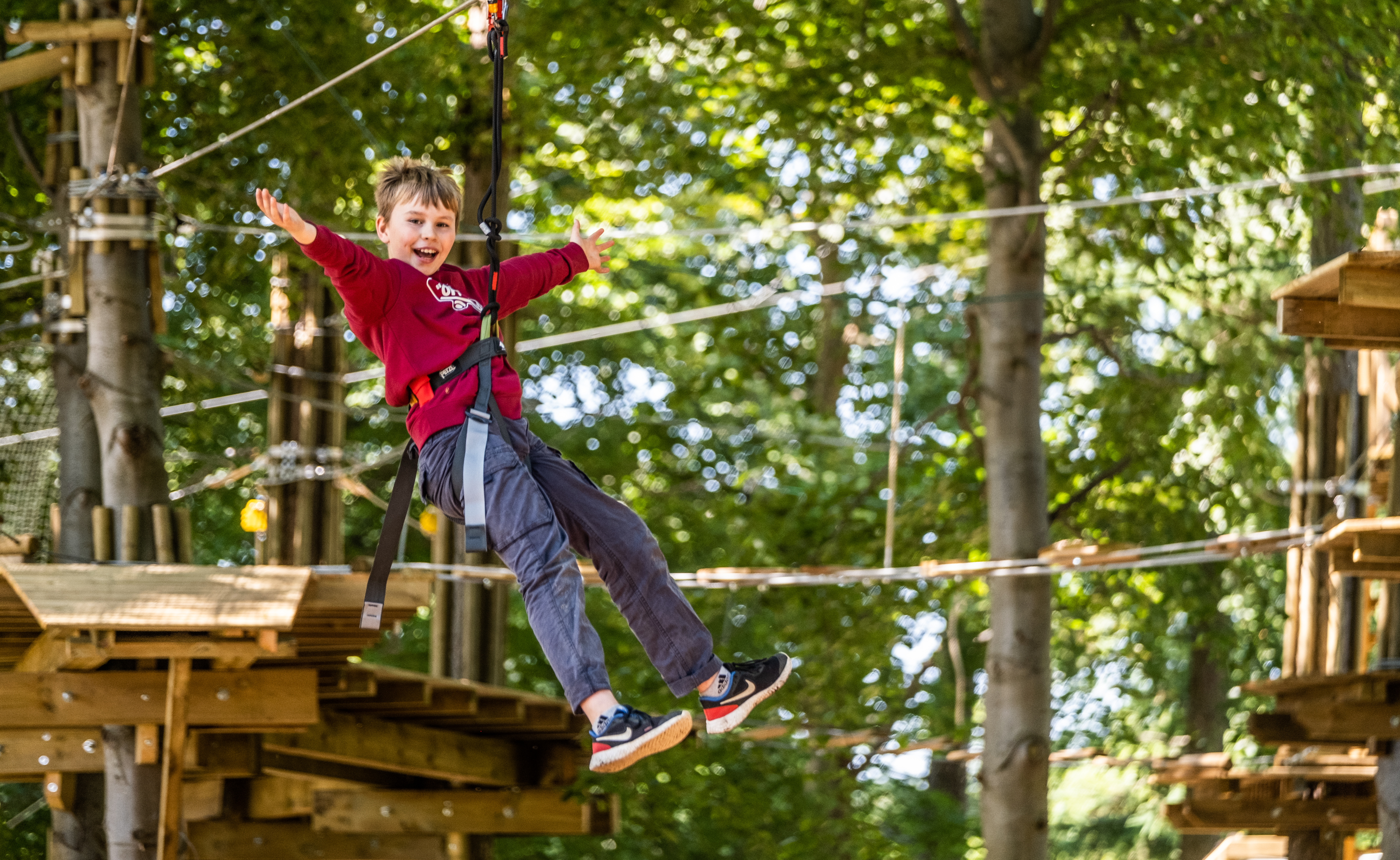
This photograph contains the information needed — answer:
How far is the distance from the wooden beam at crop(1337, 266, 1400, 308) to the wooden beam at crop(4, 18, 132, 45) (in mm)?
5999

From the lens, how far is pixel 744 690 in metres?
4.07

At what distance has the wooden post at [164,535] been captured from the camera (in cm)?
787

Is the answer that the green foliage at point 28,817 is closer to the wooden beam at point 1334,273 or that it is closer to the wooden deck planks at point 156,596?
the wooden deck planks at point 156,596

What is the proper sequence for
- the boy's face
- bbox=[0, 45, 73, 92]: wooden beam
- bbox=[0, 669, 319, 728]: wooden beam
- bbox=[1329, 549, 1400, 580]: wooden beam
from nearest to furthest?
the boy's face → bbox=[1329, 549, 1400, 580]: wooden beam → bbox=[0, 669, 319, 728]: wooden beam → bbox=[0, 45, 73, 92]: wooden beam

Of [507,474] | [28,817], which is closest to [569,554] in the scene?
[507,474]

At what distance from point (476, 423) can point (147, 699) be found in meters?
3.80

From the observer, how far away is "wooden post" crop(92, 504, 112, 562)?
795cm

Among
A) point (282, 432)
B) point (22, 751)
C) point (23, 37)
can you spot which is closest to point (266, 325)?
point (282, 432)

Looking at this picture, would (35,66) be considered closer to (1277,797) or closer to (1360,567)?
(1360,567)

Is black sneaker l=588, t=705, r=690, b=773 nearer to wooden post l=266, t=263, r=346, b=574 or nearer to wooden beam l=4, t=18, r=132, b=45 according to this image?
wooden beam l=4, t=18, r=132, b=45

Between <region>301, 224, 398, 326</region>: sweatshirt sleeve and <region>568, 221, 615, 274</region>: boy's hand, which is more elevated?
<region>568, 221, 615, 274</region>: boy's hand

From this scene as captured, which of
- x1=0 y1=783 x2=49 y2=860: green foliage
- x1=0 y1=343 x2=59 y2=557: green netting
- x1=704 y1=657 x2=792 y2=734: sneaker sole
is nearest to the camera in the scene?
x1=704 y1=657 x2=792 y2=734: sneaker sole

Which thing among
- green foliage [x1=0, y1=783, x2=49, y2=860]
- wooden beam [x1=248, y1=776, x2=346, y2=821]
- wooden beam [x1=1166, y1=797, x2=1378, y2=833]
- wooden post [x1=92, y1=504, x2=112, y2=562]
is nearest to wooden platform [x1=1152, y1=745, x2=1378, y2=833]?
wooden beam [x1=1166, y1=797, x2=1378, y2=833]

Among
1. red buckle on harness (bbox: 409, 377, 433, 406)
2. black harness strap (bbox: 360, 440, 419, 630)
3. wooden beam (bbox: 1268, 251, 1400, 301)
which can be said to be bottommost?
black harness strap (bbox: 360, 440, 419, 630)
